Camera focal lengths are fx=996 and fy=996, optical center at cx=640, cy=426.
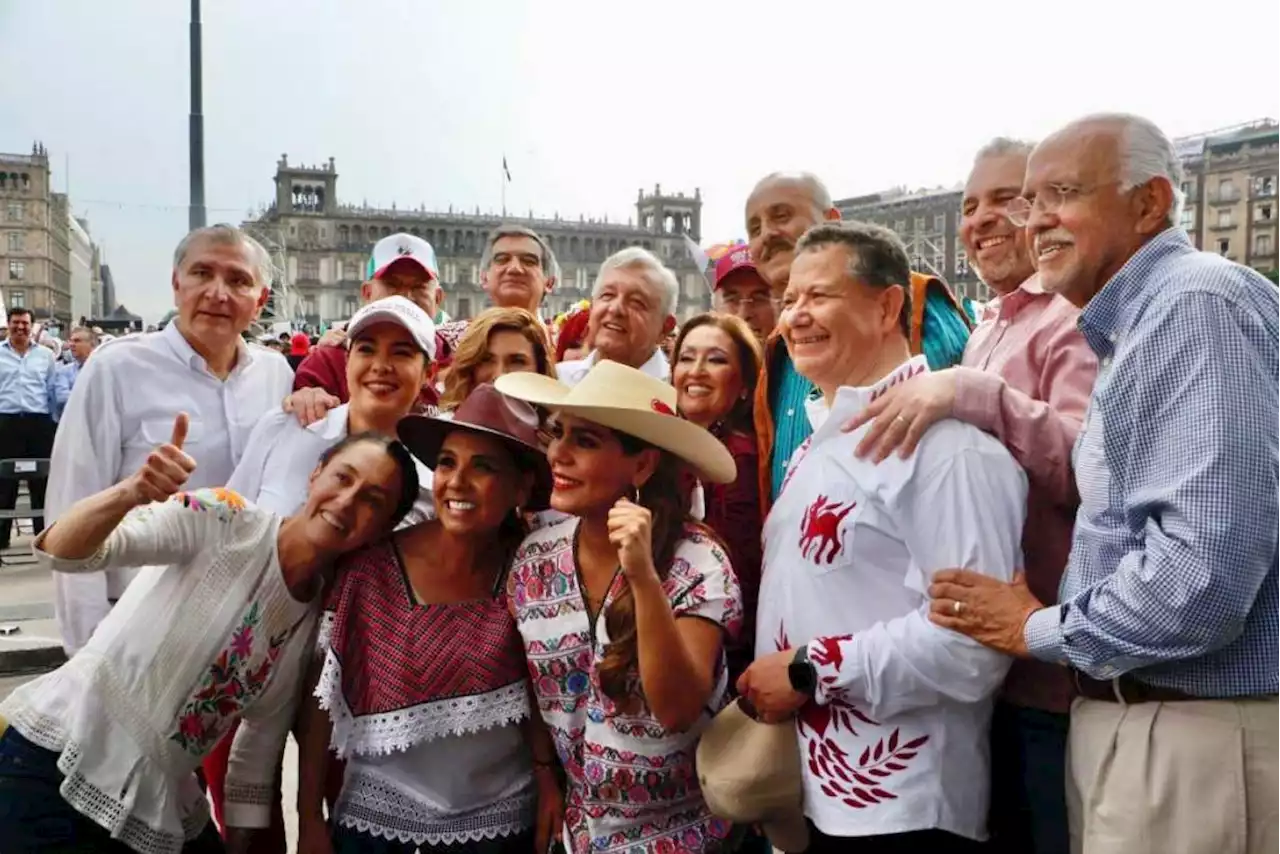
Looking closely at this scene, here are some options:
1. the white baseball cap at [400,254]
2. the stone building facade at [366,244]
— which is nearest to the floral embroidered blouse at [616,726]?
the white baseball cap at [400,254]

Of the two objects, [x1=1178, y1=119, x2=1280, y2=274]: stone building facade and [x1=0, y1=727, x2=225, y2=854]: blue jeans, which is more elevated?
[x1=1178, y1=119, x2=1280, y2=274]: stone building facade

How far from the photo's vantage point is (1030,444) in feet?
7.03

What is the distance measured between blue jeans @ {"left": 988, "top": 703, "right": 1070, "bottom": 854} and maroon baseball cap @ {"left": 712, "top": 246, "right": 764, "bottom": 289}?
6.54 feet

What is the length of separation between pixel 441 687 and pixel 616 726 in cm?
46

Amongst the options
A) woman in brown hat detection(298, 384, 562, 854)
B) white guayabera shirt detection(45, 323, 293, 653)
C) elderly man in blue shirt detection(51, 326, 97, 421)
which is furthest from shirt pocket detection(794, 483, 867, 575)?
elderly man in blue shirt detection(51, 326, 97, 421)

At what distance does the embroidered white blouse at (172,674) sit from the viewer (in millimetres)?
2320

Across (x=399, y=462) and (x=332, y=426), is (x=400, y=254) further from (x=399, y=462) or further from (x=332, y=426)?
(x=399, y=462)

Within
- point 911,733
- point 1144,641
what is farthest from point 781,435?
point 1144,641

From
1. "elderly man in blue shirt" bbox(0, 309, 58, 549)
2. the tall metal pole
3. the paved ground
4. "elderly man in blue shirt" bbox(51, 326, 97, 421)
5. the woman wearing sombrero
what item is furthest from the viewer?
"elderly man in blue shirt" bbox(51, 326, 97, 421)

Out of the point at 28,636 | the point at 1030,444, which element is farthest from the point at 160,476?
the point at 28,636

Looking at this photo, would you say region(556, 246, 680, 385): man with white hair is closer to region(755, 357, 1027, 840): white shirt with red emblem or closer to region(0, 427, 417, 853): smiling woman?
region(0, 427, 417, 853): smiling woman

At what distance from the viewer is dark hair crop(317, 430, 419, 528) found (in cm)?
260

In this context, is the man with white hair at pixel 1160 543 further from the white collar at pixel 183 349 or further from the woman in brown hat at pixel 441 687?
the white collar at pixel 183 349

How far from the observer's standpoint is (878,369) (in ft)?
7.26
